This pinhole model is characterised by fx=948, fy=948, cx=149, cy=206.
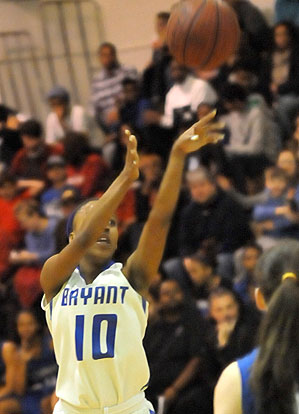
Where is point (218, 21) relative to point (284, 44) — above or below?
above

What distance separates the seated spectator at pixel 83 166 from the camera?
25.5 ft

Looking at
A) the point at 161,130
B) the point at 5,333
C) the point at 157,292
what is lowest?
the point at 5,333

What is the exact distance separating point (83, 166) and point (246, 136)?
1.39 meters

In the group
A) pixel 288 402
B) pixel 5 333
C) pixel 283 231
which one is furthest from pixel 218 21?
pixel 288 402

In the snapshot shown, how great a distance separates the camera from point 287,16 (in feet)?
27.8

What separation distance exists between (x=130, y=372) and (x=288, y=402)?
4.19 ft

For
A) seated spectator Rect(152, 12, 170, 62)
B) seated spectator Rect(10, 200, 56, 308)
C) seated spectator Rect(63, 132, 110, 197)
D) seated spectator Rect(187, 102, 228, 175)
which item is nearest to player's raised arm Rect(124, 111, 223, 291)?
seated spectator Rect(10, 200, 56, 308)

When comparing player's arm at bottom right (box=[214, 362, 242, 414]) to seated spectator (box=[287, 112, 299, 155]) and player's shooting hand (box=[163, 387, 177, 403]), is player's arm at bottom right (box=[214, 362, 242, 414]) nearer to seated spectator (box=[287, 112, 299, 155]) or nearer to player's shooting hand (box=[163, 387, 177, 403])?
player's shooting hand (box=[163, 387, 177, 403])

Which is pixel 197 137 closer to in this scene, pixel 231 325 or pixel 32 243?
pixel 231 325

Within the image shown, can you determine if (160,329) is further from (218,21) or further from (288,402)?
(288,402)

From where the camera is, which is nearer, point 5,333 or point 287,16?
point 5,333

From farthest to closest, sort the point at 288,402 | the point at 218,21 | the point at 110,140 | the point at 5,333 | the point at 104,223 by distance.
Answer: the point at 110,140 < the point at 5,333 < the point at 218,21 < the point at 104,223 < the point at 288,402

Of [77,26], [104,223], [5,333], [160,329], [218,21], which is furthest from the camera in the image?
[77,26]

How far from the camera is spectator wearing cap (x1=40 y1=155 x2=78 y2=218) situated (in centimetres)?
756
